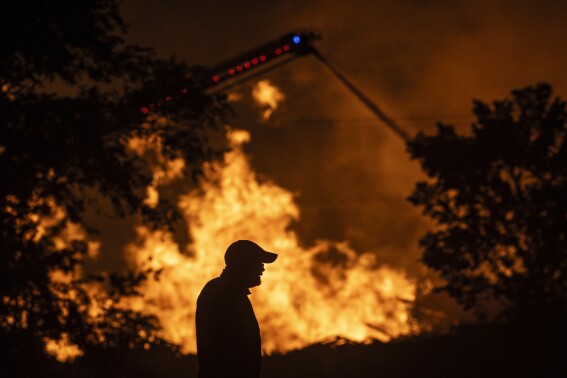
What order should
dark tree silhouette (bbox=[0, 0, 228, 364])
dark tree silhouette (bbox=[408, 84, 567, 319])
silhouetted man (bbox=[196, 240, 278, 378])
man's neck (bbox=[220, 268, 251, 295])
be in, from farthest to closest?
dark tree silhouette (bbox=[408, 84, 567, 319]) < dark tree silhouette (bbox=[0, 0, 228, 364]) < man's neck (bbox=[220, 268, 251, 295]) < silhouetted man (bbox=[196, 240, 278, 378])

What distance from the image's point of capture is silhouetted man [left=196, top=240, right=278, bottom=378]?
460cm

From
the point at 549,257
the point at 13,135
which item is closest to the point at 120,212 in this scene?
the point at 13,135

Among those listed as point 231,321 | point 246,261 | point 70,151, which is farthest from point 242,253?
point 70,151

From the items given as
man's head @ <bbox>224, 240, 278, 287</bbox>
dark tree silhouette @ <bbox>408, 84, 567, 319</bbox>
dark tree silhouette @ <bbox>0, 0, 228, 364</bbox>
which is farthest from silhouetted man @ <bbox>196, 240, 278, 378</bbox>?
dark tree silhouette @ <bbox>408, 84, 567, 319</bbox>

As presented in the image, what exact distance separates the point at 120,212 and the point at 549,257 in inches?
971

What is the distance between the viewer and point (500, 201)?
33125 millimetres

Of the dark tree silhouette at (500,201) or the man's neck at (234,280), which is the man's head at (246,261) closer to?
the man's neck at (234,280)

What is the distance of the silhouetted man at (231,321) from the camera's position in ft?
15.1

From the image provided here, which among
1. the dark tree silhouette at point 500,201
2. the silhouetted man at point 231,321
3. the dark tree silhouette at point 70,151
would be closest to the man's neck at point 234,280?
the silhouetted man at point 231,321

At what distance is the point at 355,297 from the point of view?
5259cm

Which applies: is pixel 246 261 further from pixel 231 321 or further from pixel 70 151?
pixel 70 151

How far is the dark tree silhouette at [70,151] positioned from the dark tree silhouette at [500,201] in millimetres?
22070

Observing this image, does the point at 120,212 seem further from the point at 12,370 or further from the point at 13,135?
the point at 12,370

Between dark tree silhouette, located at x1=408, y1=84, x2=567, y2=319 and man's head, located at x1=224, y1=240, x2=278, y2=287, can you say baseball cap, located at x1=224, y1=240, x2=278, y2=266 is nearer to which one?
man's head, located at x1=224, y1=240, x2=278, y2=287
